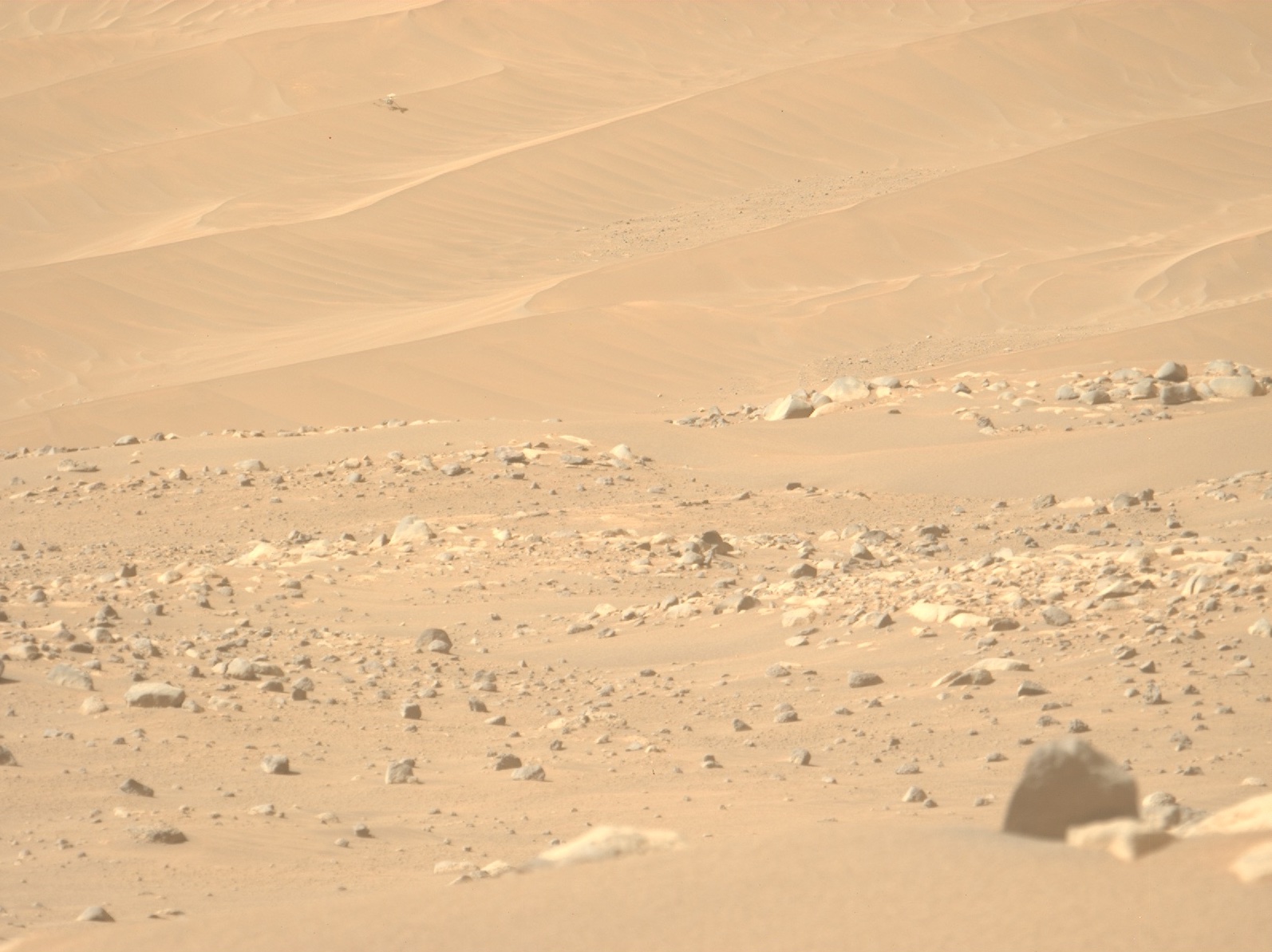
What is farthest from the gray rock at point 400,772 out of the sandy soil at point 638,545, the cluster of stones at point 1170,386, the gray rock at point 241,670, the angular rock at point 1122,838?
the cluster of stones at point 1170,386

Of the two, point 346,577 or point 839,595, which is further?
point 346,577

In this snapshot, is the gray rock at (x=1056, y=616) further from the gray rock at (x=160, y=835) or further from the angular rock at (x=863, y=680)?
the gray rock at (x=160, y=835)

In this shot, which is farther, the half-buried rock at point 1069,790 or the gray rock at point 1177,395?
the gray rock at point 1177,395

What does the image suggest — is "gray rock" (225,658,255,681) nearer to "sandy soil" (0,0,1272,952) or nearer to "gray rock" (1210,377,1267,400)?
"sandy soil" (0,0,1272,952)

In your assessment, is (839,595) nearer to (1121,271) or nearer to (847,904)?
(847,904)

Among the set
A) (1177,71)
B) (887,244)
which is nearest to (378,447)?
(887,244)

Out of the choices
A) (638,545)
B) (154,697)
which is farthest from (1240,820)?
(638,545)
